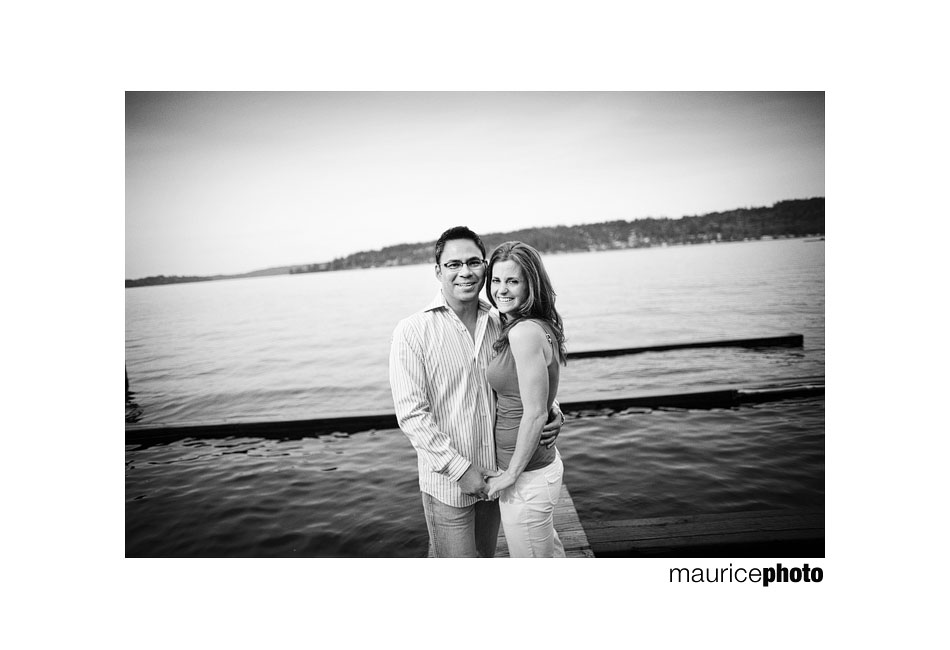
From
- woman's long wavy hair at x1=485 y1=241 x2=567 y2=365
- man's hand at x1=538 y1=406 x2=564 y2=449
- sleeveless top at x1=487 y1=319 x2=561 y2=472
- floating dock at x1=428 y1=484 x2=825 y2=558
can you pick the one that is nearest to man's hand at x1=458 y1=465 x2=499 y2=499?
sleeveless top at x1=487 y1=319 x2=561 y2=472

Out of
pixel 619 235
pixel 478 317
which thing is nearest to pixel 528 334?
pixel 478 317

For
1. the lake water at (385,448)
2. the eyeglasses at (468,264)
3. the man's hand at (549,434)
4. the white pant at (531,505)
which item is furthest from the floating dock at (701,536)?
the eyeglasses at (468,264)

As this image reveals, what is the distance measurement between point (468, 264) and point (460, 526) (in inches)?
40.2

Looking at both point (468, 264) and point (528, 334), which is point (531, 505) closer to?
point (528, 334)

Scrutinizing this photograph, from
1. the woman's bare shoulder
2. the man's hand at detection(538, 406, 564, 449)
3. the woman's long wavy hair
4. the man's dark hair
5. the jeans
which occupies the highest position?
the man's dark hair

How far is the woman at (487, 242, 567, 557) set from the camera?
1.93 m

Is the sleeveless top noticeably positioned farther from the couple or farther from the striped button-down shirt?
the striped button-down shirt

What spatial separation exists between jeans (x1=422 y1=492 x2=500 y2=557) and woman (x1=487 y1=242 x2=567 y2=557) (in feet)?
0.60

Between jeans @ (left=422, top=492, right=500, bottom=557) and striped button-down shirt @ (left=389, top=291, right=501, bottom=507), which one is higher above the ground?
striped button-down shirt @ (left=389, top=291, right=501, bottom=507)

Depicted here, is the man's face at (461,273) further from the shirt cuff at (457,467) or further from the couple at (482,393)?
the shirt cuff at (457,467)

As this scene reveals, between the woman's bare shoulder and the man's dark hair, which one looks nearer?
the woman's bare shoulder

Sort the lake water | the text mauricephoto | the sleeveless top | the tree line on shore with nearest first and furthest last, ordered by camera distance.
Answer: the sleeveless top → the text mauricephoto → the lake water → the tree line on shore
